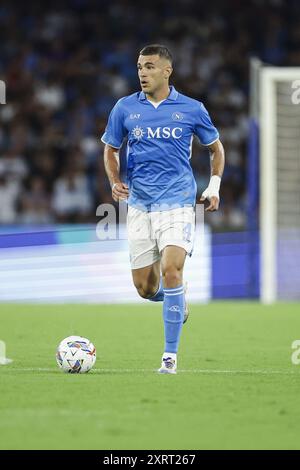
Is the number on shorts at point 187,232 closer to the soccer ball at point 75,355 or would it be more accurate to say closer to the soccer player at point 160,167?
the soccer player at point 160,167

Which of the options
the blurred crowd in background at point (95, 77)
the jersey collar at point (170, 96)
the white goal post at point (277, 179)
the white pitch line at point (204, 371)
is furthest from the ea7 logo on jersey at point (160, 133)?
the blurred crowd in background at point (95, 77)

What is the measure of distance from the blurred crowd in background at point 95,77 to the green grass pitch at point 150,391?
21.3 ft

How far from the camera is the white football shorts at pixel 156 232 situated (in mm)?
9031

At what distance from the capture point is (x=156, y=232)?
920 centimetres

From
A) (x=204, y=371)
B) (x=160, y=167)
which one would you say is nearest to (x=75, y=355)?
(x=204, y=371)

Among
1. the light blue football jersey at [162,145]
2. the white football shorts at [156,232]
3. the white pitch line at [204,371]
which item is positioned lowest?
Result: the white pitch line at [204,371]

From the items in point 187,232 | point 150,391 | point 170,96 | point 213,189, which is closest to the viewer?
point 150,391

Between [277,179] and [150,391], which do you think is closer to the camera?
[150,391]

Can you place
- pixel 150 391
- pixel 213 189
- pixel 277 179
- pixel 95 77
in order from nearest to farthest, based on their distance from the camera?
1. pixel 150 391
2. pixel 213 189
3. pixel 277 179
4. pixel 95 77

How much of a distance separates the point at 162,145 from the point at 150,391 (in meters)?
2.17

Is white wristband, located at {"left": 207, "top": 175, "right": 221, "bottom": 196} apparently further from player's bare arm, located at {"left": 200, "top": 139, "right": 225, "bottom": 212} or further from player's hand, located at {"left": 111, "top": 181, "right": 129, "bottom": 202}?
player's hand, located at {"left": 111, "top": 181, "right": 129, "bottom": 202}

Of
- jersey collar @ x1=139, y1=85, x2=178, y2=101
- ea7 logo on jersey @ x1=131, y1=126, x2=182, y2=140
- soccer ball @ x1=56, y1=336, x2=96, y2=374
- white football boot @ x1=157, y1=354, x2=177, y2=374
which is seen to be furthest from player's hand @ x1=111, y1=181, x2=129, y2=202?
white football boot @ x1=157, y1=354, x2=177, y2=374

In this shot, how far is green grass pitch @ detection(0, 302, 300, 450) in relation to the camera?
20.5ft

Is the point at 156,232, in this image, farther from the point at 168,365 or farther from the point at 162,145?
the point at 168,365
